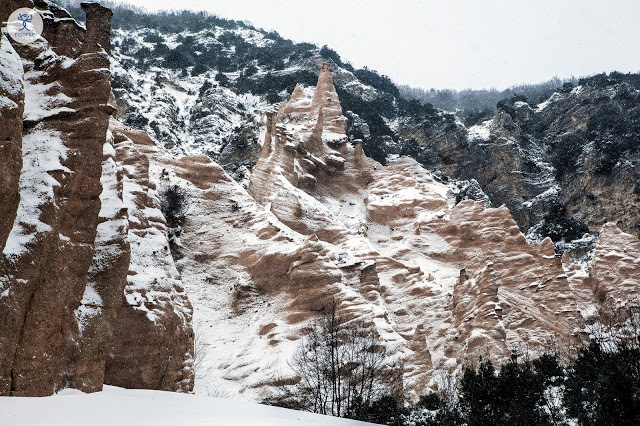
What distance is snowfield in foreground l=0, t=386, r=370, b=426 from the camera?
8.73 meters

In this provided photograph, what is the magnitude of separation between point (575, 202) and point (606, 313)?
3200 centimetres

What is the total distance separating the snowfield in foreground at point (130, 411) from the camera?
873 cm

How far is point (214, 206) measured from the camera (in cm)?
3662

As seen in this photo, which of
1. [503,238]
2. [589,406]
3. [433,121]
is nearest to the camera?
[589,406]

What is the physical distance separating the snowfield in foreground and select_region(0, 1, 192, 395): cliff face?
3.25 feet

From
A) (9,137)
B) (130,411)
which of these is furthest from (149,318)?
(9,137)

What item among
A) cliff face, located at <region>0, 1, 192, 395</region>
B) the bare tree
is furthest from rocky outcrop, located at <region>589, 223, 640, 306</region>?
cliff face, located at <region>0, 1, 192, 395</region>

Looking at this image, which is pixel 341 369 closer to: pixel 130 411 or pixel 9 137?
pixel 130 411

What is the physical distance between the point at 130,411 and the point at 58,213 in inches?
194

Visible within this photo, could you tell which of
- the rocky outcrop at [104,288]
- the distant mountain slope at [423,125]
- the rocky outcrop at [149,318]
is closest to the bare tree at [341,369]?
the rocky outcrop at [149,318]

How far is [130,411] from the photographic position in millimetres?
10320

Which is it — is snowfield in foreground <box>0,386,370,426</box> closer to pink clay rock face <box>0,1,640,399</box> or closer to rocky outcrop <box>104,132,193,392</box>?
pink clay rock face <box>0,1,640,399</box>

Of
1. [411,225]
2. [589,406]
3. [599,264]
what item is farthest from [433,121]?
[589,406]

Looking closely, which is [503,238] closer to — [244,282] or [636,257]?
[636,257]
